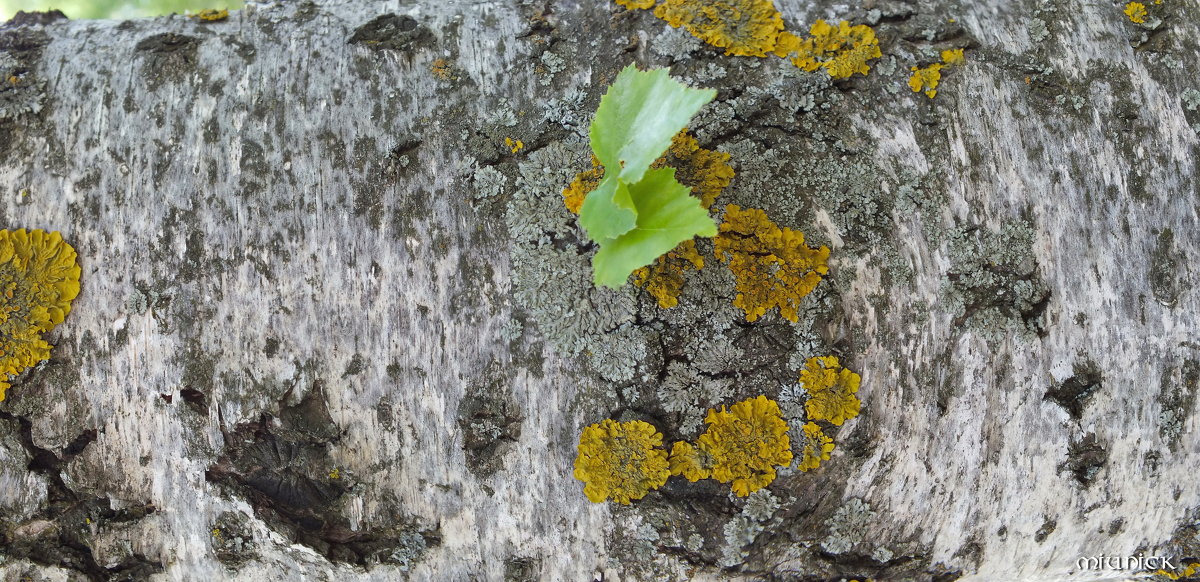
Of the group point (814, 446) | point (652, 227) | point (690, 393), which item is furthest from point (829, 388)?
point (652, 227)

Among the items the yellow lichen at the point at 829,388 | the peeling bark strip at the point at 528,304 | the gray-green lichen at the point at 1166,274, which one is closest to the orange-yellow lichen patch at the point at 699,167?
the peeling bark strip at the point at 528,304

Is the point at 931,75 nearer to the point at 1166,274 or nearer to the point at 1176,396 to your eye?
the point at 1166,274

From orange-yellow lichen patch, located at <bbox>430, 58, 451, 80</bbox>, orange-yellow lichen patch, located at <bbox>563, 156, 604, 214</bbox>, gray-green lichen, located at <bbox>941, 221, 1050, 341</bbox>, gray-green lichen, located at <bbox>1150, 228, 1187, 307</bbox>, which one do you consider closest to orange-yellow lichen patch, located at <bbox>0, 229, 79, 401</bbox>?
orange-yellow lichen patch, located at <bbox>430, 58, 451, 80</bbox>

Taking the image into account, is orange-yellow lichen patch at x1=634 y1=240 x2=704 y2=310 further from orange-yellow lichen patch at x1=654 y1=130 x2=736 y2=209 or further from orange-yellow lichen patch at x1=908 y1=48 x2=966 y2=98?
orange-yellow lichen patch at x1=908 y1=48 x2=966 y2=98

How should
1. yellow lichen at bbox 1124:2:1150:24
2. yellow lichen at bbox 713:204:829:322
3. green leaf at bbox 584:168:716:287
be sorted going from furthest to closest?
yellow lichen at bbox 1124:2:1150:24, yellow lichen at bbox 713:204:829:322, green leaf at bbox 584:168:716:287

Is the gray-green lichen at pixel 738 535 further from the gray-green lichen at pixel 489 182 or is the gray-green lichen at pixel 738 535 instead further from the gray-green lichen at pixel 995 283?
the gray-green lichen at pixel 489 182
